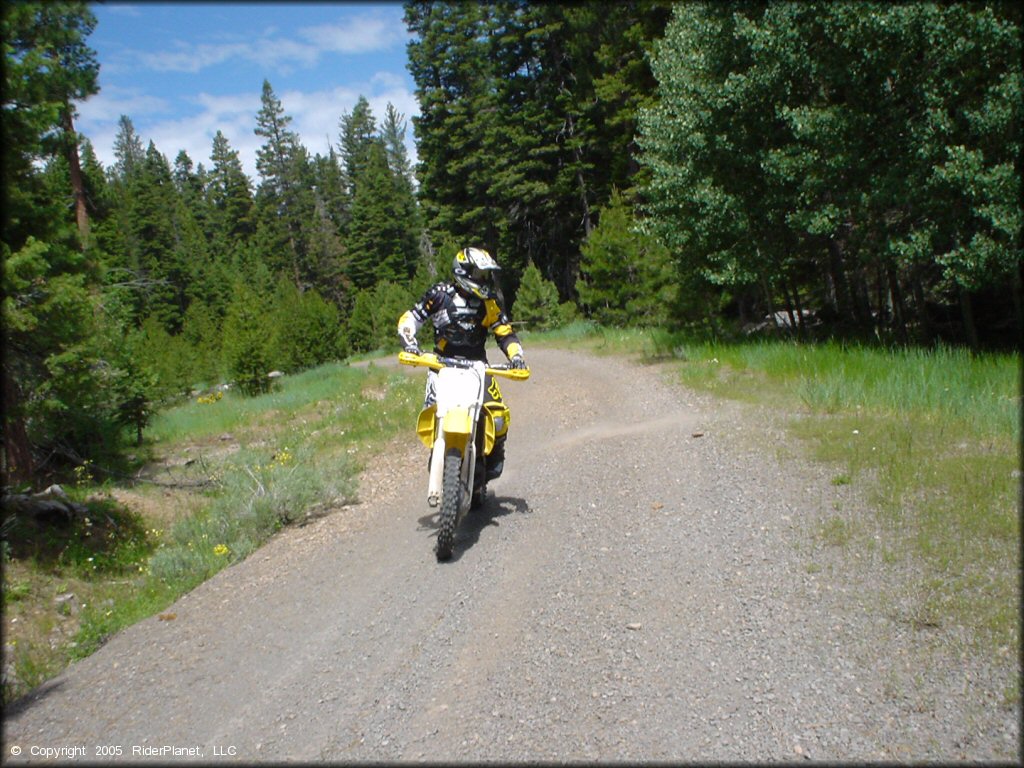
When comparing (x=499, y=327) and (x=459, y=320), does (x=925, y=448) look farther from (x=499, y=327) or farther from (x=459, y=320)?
(x=459, y=320)

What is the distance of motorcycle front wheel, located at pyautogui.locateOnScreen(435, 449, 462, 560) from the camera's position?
18.5 feet

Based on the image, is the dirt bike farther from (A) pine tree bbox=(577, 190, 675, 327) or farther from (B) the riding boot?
(A) pine tree bbox=(577, 190, 675, 327)

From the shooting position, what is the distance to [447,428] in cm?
575

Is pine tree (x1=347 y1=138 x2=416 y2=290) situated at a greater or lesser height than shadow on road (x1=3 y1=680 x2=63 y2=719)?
greater

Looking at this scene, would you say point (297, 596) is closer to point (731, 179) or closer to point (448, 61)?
point (731, 179)

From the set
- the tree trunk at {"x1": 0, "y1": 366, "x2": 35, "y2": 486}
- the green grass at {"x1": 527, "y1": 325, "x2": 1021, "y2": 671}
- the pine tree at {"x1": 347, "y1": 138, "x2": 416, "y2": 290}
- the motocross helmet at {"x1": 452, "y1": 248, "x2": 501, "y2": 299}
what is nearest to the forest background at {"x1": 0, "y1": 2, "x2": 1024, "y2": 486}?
the tree trunk at {"x1": 0, "y1": 366, "x2": 35, "y2": 486}

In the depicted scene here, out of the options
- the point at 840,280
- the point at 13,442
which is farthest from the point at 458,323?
the point at 840,280

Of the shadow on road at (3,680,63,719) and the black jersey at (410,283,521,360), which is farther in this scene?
the black jersey at (410,283,521,360)

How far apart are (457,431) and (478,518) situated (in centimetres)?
131

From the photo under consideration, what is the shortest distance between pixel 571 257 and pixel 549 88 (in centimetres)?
963

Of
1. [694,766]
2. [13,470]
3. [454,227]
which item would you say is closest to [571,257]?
[454,227]

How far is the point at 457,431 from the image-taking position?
18.8ft

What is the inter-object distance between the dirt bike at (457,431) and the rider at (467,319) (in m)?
0.16

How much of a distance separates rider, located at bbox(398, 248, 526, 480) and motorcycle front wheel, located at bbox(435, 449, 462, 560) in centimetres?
92
